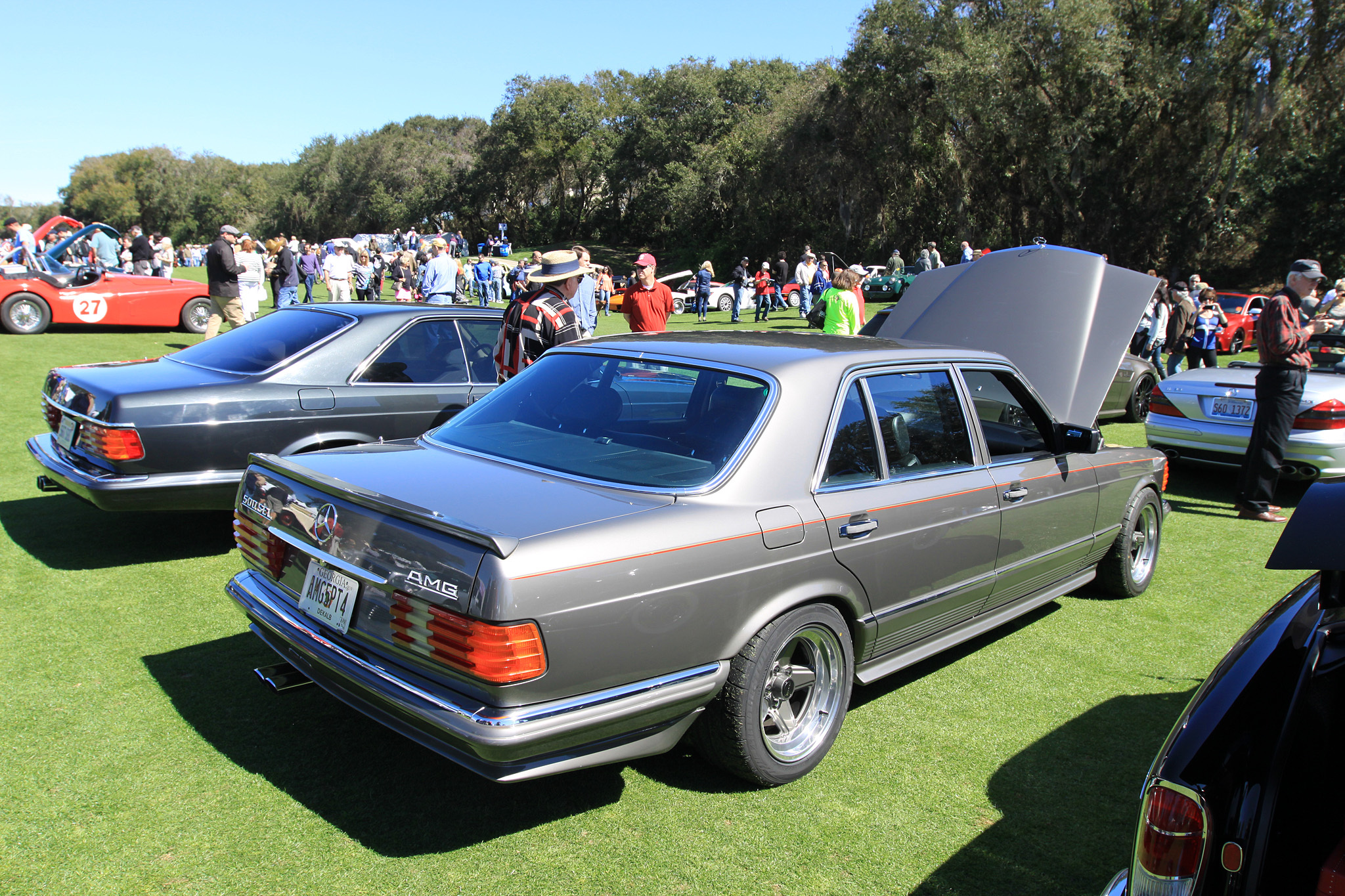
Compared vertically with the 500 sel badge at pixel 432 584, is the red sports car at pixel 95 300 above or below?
above

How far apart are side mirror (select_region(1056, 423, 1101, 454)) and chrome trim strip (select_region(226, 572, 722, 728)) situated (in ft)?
8.24

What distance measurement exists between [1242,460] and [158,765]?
8045 mm

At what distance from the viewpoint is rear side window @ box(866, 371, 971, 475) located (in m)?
3.62

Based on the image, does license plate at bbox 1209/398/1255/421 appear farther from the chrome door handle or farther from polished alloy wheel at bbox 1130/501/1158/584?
the chrome door handle

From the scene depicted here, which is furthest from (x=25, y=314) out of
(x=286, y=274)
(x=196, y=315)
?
(x=286, y=274)

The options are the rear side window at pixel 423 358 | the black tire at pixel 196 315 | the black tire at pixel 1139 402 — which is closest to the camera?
the rear side window at pixel 423 358

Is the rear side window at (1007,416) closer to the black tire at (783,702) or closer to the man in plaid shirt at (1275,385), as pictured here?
the black tire at (783,702)

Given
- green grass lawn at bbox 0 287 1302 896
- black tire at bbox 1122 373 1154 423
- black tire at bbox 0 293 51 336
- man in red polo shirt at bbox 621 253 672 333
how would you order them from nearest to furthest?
green grass lawn at bbox 0 287 1302 896
man in red polo shirt at bbox 621 253 672 333
black tire at bbox 1122 373 1154 423
black tire at bbox 0 293 51 336

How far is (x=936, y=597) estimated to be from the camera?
3693 mm

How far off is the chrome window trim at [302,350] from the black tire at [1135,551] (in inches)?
193

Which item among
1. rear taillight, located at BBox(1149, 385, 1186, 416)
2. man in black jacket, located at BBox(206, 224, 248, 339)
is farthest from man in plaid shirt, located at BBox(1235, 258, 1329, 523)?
man in black jacket, located at BBox(206, 224, 248, 339)

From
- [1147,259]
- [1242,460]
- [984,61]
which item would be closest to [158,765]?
[1242,460]

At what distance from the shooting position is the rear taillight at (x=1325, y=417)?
7.20 metres

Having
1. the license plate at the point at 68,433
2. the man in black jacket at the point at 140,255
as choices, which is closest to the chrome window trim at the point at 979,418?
the license plate at the point at 68,433
